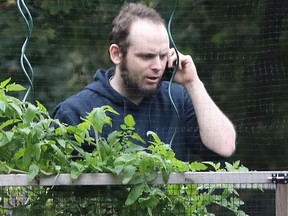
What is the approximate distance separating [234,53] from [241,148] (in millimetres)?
369

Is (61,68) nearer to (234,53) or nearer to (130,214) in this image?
(234,53)

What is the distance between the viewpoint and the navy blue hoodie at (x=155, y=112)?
396 centimetres

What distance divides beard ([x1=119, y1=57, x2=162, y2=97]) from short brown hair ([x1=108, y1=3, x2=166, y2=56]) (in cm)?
5

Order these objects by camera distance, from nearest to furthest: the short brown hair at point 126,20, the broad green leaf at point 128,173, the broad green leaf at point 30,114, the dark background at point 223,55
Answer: the broad green leaf at point 128,173
the broad green leaf at point 30,114
the short brown hair at point 126,20
the dark background at point 223,55

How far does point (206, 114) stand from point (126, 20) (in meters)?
0.46

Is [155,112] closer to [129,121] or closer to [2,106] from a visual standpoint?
[129,121]

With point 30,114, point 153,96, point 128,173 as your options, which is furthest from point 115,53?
point 128,173

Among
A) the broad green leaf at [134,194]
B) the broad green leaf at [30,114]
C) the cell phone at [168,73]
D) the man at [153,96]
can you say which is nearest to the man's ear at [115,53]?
the man at [153,96]

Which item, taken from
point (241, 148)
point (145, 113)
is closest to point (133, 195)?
point (145, 113)

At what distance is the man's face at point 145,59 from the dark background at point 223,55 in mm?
180

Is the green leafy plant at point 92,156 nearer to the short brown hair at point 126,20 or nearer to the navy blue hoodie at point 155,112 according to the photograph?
the navy blue hoodie at point 155,112

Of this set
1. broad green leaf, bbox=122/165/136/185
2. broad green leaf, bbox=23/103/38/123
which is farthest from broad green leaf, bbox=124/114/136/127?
broad green leaf, bbox=23/103/38/123

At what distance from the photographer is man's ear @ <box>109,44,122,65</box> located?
4105 mm

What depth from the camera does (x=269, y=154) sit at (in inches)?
168
